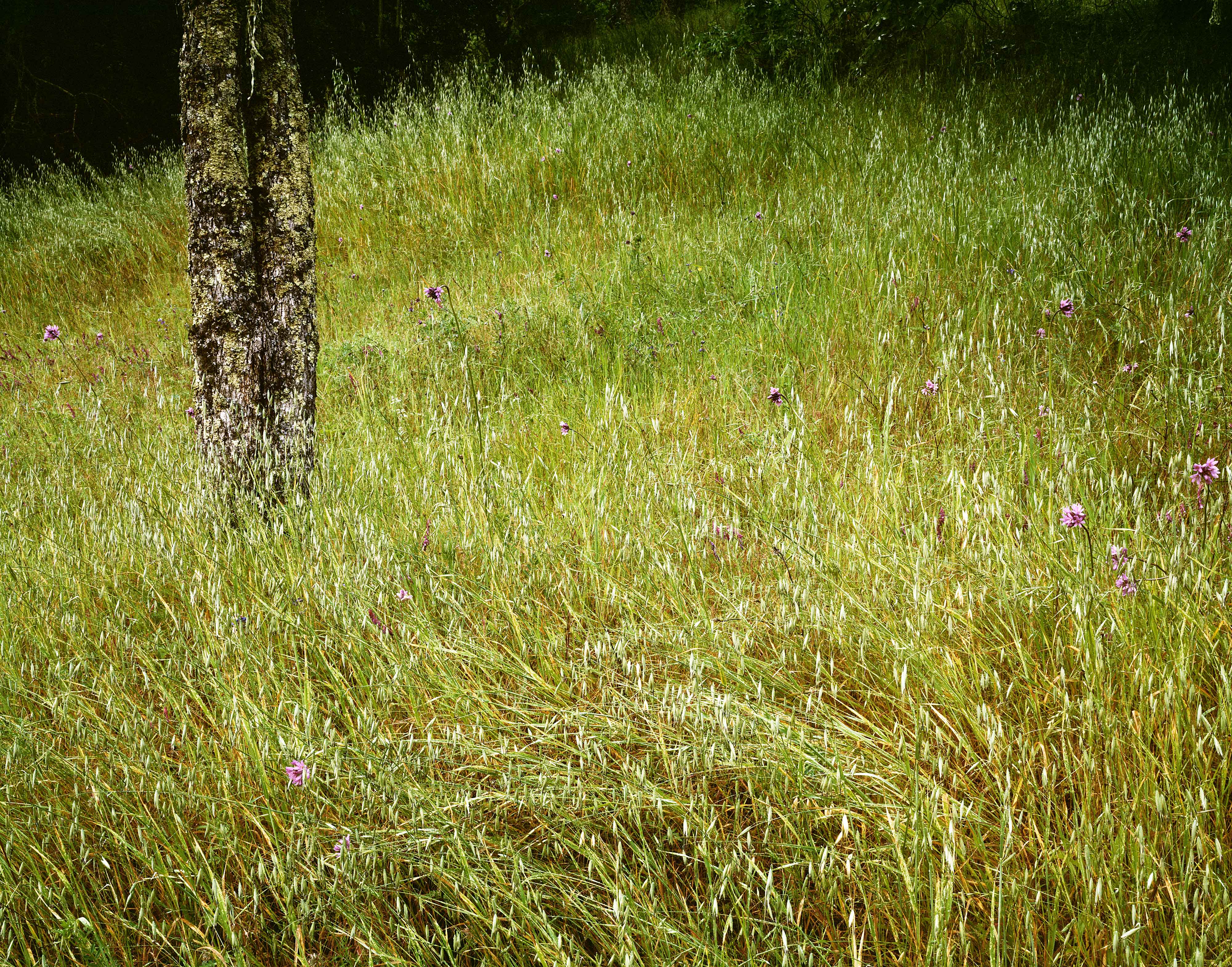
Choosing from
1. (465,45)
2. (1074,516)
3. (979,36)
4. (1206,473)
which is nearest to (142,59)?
(465,45)

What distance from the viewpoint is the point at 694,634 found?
1727 millimetres

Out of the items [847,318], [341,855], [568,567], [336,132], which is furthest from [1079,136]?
[336,132]

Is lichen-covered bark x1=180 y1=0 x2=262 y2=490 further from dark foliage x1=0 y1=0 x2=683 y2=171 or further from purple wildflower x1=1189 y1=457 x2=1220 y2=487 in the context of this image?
dark foliage x1=0 y1=0 x2=683 y2=171

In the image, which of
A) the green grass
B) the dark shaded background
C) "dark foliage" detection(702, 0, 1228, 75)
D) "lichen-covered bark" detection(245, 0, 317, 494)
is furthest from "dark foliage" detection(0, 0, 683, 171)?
the green grass

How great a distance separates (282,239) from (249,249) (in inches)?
4.8

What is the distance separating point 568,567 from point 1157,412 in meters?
1.85

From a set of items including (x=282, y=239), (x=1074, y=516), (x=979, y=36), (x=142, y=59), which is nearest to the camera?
(x=1074, y=516)

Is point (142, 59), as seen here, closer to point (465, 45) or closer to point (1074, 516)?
point (465, 45)

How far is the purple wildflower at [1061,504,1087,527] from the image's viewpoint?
1.60 metres

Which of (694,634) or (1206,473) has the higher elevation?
(1206,473)

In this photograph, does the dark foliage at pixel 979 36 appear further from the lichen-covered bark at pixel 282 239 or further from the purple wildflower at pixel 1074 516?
the lichen-covered bark at pixel 282 239

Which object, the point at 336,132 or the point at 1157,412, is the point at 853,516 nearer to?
the point at 1157,412

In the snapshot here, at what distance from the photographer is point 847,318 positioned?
3.34 metres

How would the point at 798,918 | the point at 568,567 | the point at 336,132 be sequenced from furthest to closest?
the point at 336,132, the point at 568,567, the point at 798,918
